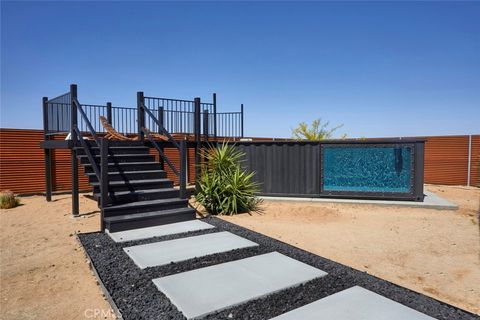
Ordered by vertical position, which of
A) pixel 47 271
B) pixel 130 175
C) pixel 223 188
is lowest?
pixel 47 271

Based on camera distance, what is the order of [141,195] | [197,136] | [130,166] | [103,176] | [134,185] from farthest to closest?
[197,136]
[130,166]
[134,185]
[141,195]
[103,176]

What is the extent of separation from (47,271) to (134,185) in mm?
2358

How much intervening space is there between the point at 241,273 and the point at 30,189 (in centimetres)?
836

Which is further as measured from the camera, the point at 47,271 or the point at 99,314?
the point at 47,271

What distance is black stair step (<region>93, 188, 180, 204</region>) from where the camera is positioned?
208 inches

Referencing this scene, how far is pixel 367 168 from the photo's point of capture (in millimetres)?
7906

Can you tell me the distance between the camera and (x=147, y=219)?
16.6ft

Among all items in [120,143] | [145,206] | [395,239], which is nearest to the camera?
[395,239]

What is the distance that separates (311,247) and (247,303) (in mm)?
2024

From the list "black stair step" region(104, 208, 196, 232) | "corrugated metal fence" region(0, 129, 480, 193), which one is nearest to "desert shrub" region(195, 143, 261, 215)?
"black stair step" region(104, 208, 196, 232)

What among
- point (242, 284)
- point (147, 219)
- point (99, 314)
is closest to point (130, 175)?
point (147, 219)

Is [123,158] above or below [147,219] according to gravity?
above

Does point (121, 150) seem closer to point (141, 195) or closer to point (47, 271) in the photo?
point (141, 195)

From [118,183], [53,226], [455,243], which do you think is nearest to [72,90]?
[118,183]
